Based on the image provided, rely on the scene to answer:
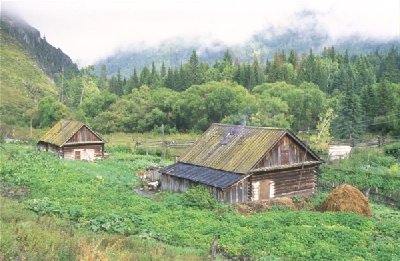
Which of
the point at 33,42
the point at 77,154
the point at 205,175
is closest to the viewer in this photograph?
the point at 205,175

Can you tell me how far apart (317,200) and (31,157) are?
80.0 ft

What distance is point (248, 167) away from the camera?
25828 millimetres

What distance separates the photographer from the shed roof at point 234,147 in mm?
26719

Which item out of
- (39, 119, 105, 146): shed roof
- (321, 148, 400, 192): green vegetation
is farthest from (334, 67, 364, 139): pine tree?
(39, 119, 105, 146): shed roof

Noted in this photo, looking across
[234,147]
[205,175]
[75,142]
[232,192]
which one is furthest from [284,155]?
[75,142]

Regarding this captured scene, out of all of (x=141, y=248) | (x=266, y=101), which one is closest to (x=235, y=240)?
(x=141, y=248)

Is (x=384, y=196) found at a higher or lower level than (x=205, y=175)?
lower

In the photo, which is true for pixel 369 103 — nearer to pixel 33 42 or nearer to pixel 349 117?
pixel 349 117

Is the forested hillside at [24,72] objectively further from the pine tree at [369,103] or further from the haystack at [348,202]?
the haystack at [348,202]

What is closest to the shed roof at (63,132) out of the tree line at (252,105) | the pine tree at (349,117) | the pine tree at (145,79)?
the tree line at (252,105)

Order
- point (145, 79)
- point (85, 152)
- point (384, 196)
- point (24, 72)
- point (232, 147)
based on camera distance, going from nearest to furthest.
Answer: point (232, 147), point (384, 196), point (85, 152), point (145, 79), point (24, 72)

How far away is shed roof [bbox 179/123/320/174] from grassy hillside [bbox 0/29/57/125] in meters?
60.0

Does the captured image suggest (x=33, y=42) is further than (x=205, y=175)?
Yes

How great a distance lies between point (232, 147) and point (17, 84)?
107 meters
